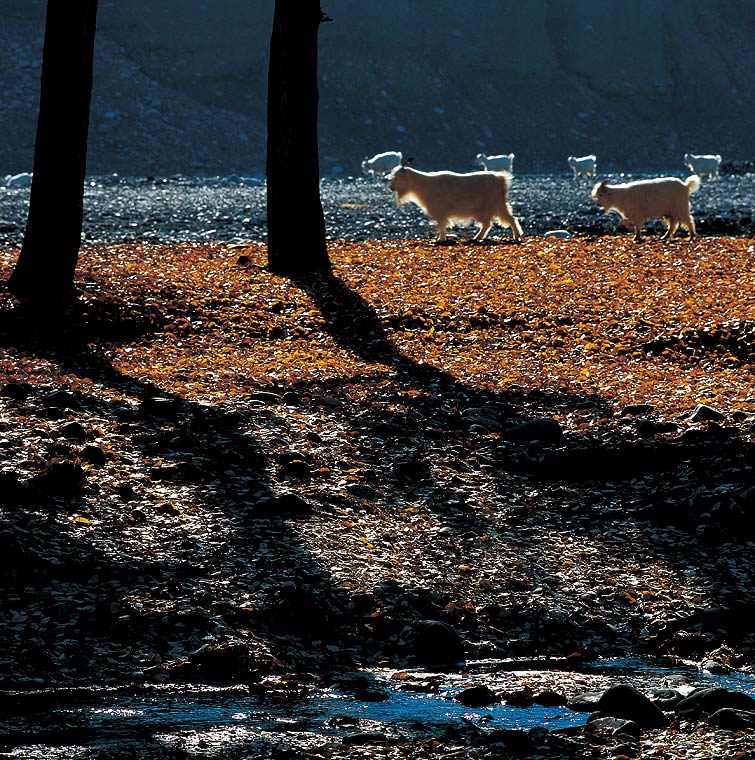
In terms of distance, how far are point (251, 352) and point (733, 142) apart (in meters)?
58.6

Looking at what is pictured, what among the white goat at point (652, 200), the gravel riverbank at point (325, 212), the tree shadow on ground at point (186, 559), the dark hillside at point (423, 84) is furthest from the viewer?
the dark hillside at point (423, 84)

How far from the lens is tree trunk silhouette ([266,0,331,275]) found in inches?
532

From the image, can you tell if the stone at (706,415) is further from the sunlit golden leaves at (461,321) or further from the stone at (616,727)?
the stone at (616,727)

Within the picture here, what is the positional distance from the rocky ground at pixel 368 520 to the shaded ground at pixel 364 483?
0.02 meters

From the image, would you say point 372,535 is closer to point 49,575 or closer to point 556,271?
point 49,575

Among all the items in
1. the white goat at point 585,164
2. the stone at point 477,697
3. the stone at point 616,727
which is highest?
the white goat at point 585,164

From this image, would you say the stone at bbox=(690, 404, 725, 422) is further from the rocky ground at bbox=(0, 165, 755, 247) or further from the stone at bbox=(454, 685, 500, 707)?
the rocky ground at bbox=(0, 165, 755, 247)

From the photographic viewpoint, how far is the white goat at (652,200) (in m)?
17.8

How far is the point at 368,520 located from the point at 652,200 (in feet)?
41.2

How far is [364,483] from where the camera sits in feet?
23.5

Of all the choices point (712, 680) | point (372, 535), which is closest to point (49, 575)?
point (372, 535)

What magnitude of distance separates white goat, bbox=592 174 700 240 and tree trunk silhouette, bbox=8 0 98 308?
367 inches

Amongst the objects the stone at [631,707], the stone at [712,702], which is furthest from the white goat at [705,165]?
the stone at [631,707]

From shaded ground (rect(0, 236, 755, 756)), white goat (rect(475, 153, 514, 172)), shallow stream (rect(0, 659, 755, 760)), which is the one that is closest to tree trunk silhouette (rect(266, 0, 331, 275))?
shaded ground (rect(0, 236, 755, 756))
